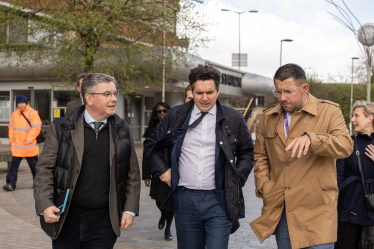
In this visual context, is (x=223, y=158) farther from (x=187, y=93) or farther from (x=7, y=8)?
(x=7, y=8)

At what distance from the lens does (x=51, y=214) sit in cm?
289

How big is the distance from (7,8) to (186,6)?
6555 millimetres

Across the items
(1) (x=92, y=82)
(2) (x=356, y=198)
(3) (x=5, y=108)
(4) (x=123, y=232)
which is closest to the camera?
(1) (x=92, y=82)

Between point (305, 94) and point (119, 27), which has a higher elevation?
point (119, 27)

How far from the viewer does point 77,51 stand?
1533 centimetres

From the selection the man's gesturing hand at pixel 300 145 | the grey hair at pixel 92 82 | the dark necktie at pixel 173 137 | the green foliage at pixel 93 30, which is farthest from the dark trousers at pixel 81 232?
the green foliage at pixel 93 30

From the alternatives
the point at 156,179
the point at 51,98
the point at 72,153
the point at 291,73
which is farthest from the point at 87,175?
the point at 51,98

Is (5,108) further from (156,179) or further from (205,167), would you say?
(205,167)

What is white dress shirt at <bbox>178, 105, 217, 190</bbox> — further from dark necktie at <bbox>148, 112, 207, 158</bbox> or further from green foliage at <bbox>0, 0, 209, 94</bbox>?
green foliage at <bbox>0, 0, 209, 94</bbox>

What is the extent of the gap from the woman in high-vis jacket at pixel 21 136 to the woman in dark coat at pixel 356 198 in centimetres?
723

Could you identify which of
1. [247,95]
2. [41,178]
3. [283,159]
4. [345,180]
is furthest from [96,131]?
[247,95]

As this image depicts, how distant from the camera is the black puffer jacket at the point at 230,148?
Result: 123 inches

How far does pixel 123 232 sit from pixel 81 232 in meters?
3.14

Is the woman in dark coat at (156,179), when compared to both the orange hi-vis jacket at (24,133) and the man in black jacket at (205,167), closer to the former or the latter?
the man in black jacket at (205,167)
